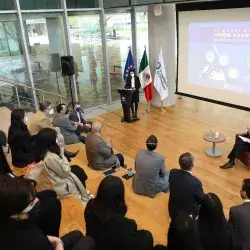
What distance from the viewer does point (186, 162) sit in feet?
9.25

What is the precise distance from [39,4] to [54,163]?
15.2ft

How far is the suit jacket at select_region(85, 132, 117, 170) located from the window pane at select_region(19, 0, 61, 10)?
3.69 metres

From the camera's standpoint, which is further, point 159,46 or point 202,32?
point 159,46

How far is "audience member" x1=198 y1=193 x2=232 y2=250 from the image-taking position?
1877 millimetres

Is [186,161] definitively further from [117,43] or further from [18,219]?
[117,43]

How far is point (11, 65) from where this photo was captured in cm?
596

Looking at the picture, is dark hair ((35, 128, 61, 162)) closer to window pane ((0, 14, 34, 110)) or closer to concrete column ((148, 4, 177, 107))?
window pane ((0, 14, 34, 110))

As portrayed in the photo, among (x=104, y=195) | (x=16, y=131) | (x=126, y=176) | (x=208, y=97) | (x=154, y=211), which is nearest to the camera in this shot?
(x=104, y=195)

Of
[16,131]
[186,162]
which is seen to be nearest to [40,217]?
[186,162]

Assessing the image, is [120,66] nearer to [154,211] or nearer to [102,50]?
[102,50]

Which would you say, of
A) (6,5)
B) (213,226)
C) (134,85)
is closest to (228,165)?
(213,226)

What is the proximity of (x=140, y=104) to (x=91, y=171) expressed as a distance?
423 cm

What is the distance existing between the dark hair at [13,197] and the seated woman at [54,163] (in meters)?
1.19

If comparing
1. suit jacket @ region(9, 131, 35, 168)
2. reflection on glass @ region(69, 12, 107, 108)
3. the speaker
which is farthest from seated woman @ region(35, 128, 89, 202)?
reflection on glass @ region(69, 12, 107, 108)
